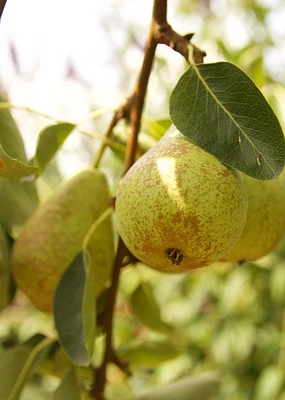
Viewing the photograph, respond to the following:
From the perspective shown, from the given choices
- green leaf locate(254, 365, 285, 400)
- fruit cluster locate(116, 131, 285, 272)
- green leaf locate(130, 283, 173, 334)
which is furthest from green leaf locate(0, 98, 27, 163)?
green leaf locate(254, 365, 285, 400)

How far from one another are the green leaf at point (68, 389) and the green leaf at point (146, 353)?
26 cm

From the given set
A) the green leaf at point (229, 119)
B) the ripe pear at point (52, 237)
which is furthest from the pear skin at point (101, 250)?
the green leaf at point (229, 119)

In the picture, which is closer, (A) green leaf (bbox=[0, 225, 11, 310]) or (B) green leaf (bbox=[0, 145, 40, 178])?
(B) green leaf (bbox=[0, 145, 40, 178])

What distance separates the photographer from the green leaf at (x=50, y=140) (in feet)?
2.47

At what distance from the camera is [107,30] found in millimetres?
2848

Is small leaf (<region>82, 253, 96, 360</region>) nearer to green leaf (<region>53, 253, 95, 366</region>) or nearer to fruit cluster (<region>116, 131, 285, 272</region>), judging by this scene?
green leaf (<region>53, 253, 95, 366</region>)

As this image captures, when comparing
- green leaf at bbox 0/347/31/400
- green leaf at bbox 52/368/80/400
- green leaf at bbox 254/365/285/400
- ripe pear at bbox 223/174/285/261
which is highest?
ripe pear at bbox 223/174/285/261

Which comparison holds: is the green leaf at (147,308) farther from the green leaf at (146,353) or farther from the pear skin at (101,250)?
the pear skin at (101,250)

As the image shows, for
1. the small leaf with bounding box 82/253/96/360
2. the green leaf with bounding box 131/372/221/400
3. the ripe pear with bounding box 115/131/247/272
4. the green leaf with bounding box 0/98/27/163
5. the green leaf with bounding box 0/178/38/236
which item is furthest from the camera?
the green leaf with bounding box 131/372/221/400

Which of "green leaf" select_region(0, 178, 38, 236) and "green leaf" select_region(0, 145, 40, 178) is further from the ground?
"green leaf" select_region(0, 145, 40, 178)

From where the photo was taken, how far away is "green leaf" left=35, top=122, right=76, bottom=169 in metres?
0.75

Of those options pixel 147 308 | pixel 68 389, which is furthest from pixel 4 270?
pixel 147 308

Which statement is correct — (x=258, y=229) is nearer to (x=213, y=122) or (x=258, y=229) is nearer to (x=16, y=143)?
(x=213, y=122)

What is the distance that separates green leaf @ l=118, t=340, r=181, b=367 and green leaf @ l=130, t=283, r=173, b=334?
6cm
